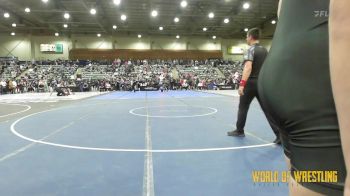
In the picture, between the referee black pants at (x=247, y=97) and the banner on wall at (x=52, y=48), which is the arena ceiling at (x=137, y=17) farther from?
the referee black pants at (x=247, y=97)

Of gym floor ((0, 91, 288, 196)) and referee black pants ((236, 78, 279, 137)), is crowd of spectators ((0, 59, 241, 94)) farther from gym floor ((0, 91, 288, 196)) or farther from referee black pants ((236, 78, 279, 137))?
referee black pants ((236, 78, 279, 137))

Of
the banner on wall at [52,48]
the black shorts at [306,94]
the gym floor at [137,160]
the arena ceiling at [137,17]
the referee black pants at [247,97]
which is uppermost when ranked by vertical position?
the arena ceiling at [137,17]

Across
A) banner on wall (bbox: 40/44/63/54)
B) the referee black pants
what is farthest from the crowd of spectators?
the referee black pants

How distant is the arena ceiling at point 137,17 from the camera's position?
28438 mm

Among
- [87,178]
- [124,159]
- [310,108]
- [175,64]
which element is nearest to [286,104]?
[310,108]

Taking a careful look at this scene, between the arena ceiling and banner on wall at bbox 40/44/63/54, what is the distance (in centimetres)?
171

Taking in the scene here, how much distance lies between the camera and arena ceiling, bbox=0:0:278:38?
28438mm

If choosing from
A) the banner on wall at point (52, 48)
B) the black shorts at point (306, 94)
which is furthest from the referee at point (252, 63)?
the banner on wall at point (52, 48)

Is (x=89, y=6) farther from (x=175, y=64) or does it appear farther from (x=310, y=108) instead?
(x=310, y=108)

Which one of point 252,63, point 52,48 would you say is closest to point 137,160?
point 252,63

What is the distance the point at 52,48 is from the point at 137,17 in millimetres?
13835

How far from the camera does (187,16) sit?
112 feet

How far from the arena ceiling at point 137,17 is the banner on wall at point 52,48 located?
171 cm

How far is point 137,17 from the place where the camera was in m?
34.6
